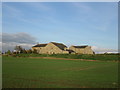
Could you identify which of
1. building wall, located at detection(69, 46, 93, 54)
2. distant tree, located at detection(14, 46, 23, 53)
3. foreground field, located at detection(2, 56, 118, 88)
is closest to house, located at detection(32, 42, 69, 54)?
building wall, located at detection(69, 46, 93, 54)

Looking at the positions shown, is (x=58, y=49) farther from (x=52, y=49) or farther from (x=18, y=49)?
(x=18, y=49)

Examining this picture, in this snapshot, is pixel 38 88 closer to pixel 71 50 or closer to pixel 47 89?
pixel 47 89

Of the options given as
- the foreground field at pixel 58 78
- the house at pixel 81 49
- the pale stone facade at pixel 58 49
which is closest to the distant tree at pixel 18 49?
the pale stone facade at pixel 58 49

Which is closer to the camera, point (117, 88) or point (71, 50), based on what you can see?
point (117, 88)

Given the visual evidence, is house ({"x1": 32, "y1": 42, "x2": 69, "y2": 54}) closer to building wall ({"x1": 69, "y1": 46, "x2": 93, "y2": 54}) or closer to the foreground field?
building wall ({"x1": 69, "y1": 46, "x2": 93, "y2": 54})

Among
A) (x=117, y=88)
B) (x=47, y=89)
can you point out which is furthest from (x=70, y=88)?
(x=117, y=88)

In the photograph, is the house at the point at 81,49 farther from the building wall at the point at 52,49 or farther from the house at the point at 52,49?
the building wall at the point at 52,49

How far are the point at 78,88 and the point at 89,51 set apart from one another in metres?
70.0

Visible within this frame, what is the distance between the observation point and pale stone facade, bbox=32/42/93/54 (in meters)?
68.4

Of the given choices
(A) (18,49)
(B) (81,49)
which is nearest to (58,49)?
(B) (81,49)

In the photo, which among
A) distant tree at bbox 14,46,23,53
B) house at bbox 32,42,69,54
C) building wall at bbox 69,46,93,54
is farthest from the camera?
building wall at bbox 69,46,93,54

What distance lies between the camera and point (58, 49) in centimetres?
6825

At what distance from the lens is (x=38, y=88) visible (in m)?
6.69

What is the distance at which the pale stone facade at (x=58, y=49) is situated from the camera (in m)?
68.4
